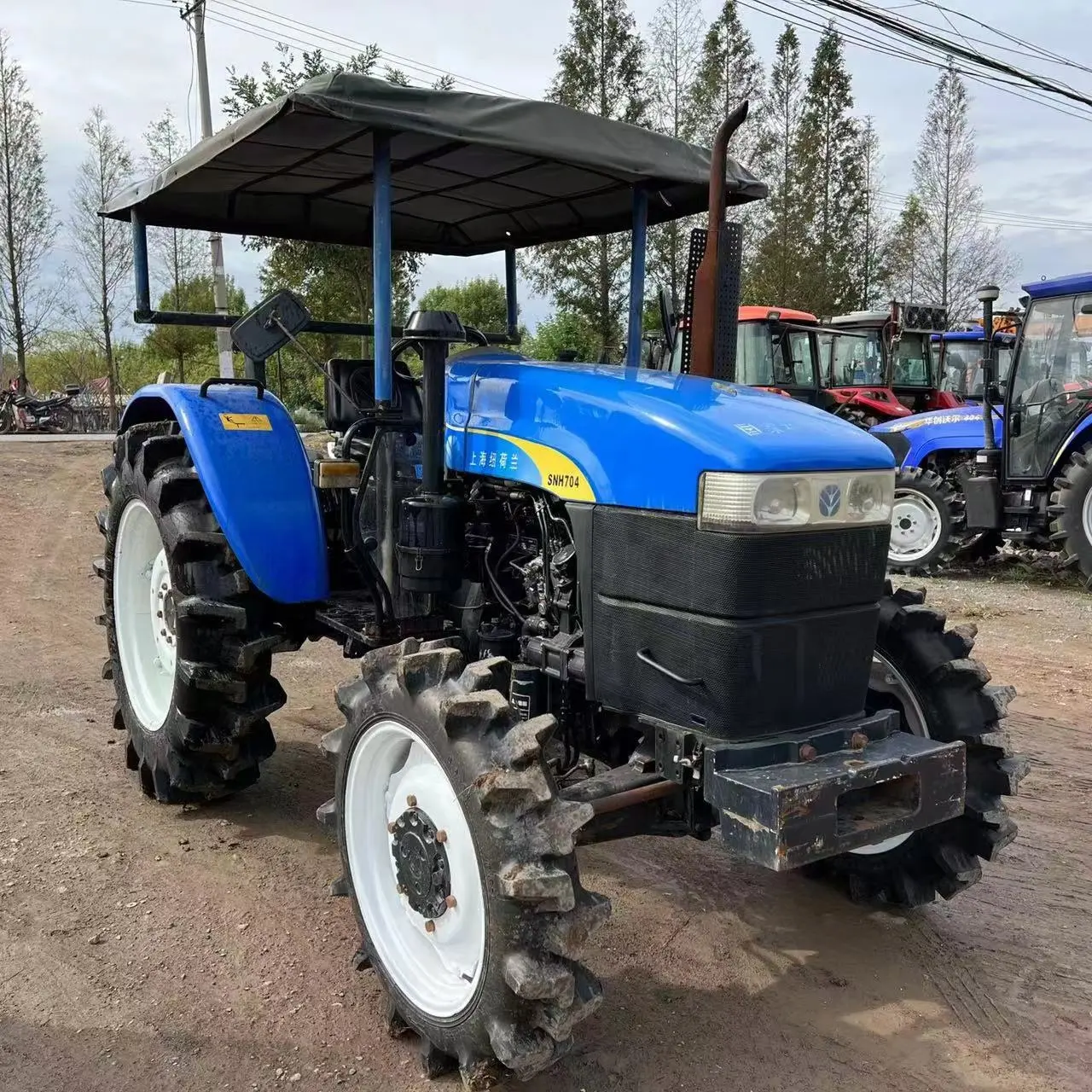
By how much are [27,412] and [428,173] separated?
65.7 ft

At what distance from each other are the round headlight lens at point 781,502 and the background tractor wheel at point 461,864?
0.71 metres

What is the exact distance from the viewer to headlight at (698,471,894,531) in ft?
7.86

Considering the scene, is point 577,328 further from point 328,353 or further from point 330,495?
point 330,495

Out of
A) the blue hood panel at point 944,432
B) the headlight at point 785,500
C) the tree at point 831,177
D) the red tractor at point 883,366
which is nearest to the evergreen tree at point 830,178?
the tree at point 831,177

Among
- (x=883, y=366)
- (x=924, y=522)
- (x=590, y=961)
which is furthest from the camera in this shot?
(x=883, y=366)

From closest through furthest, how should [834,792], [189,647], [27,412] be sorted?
[834,792]
[189,647]
[27,412]

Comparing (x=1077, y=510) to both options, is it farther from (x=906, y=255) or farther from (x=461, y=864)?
(x=906, y=255)

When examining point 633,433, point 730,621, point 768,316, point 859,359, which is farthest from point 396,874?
point 859,359

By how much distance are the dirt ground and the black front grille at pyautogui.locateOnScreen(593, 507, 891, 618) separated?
1.11 metres

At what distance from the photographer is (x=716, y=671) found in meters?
2.47

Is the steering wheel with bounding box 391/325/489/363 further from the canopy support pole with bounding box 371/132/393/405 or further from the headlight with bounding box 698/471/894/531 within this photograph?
the headlight with bounding box 698/471/894/531

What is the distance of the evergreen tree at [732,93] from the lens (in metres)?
24.9

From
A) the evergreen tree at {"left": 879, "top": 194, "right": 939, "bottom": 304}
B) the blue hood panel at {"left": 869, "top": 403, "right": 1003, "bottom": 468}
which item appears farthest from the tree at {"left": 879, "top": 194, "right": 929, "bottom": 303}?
the blue hood panel at {"left": 869, "top": 403, "right": 1003, "bottom": 468}

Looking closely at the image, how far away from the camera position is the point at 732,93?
2634cm
